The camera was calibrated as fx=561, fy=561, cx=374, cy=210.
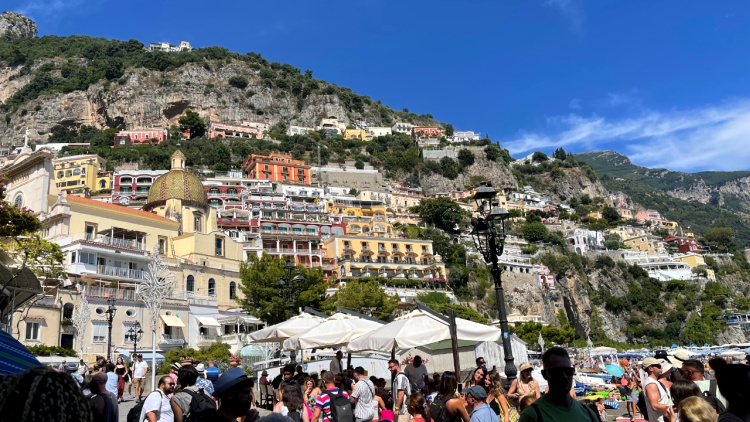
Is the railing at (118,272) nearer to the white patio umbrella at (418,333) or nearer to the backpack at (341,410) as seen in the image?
the white patio umbrella at (418,333)

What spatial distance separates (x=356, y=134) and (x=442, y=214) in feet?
137

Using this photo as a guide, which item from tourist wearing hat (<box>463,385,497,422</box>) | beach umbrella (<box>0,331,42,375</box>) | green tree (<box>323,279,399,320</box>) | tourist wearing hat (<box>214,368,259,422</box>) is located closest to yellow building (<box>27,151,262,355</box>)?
green tree (<box>323,279,399,320</box>)

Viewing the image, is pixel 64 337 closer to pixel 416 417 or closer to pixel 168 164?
pixel 416 417

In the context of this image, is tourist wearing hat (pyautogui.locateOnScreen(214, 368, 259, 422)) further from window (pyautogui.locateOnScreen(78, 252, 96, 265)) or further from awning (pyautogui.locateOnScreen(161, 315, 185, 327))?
window (pyautogui.locateOnScreen(78, 252, 96, 265))

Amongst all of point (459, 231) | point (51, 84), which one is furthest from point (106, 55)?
point (459, 231)

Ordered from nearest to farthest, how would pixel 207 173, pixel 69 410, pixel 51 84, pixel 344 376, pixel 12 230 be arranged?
pixel 69 410 < pixel 344 376 < pixel 12 230 < pixel 207 173 < pixel 51 84

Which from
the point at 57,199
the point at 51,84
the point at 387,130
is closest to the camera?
the point at 57,199

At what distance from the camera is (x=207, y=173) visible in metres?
81.9

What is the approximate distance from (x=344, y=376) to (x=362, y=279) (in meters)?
44.0

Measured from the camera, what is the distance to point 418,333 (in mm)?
10430

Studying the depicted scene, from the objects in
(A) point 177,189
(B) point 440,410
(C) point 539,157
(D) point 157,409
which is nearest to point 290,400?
Answer: (D) point 157,409

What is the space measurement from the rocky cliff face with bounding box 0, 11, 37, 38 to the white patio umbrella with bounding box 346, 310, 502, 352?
161 m

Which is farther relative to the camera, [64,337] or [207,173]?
[207,173]

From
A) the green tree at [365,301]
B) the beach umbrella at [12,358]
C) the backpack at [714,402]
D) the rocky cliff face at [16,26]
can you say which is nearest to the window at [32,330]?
the green tree at [365,301]
